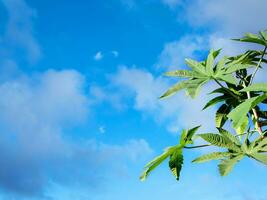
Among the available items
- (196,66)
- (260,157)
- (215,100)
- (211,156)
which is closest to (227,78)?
(196,66)

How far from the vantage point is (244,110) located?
3354mm

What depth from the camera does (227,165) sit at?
331cm

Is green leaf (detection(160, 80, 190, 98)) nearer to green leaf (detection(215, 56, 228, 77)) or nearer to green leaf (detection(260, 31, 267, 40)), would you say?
green leaf (detection(215, 56, 228, 77))

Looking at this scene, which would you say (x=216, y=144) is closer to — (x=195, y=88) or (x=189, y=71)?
(x=195, y=88)

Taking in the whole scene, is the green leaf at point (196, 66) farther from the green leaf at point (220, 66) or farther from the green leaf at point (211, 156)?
the green leaf at point (211, 156)

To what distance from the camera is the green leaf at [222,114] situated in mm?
4776

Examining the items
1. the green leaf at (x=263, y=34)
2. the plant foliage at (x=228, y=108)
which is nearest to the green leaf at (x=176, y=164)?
the plant foliage at (x=228, y=108)

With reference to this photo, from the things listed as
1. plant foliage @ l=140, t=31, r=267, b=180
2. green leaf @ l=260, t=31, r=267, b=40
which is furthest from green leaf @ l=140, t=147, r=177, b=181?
green leaf @ l=260, t=31, r=267, b=40

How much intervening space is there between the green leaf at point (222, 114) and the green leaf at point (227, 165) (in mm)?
1375

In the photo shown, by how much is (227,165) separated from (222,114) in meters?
1.54

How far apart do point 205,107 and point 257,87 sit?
1.14 m

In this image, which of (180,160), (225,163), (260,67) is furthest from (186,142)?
(260,67)

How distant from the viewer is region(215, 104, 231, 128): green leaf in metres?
4.78

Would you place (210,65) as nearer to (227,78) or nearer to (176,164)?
(227,78)
